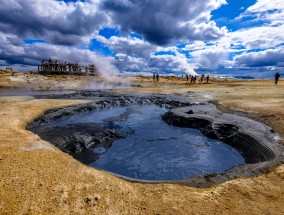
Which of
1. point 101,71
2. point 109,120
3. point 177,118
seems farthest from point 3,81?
point 177,118

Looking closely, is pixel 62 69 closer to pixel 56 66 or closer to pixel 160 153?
pixel 56 66

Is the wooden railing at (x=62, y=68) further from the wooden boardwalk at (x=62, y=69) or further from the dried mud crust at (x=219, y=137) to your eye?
the dried mud crust at (x=219, y=137)

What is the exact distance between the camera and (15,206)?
14.2 feet

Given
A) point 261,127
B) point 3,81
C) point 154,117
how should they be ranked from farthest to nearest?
point 3,81 < point 154,117 < point 261,127

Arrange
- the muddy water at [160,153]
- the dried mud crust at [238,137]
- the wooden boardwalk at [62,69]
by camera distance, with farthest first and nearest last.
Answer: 1. the wooden boardwalk at [62,69]
2. the muddy water at [160,153]
3. the dried mud crust at [238,137]

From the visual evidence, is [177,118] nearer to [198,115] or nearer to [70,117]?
[198,115]

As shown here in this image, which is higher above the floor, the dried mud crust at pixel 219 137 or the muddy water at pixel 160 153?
the dried mud crust at pixel 219 137

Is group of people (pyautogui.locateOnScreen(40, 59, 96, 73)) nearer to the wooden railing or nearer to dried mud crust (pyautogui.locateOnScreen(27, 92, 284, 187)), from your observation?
the wooden railing

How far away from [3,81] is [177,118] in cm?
3433

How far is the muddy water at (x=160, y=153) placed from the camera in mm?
7750

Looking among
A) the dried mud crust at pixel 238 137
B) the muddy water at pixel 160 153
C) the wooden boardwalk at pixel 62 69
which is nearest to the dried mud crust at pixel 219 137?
the dried mud crust at pixel 238 137

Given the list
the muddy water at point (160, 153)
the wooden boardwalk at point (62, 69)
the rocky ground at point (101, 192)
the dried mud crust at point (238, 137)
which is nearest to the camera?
the rocky ground at point (101, 192)

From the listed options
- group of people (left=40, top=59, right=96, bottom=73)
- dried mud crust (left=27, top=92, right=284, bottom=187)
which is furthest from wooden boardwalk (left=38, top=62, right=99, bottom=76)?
dried mud crust (left=27, top=92, right=284, bottom=187)

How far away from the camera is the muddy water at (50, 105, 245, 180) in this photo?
305 inches
